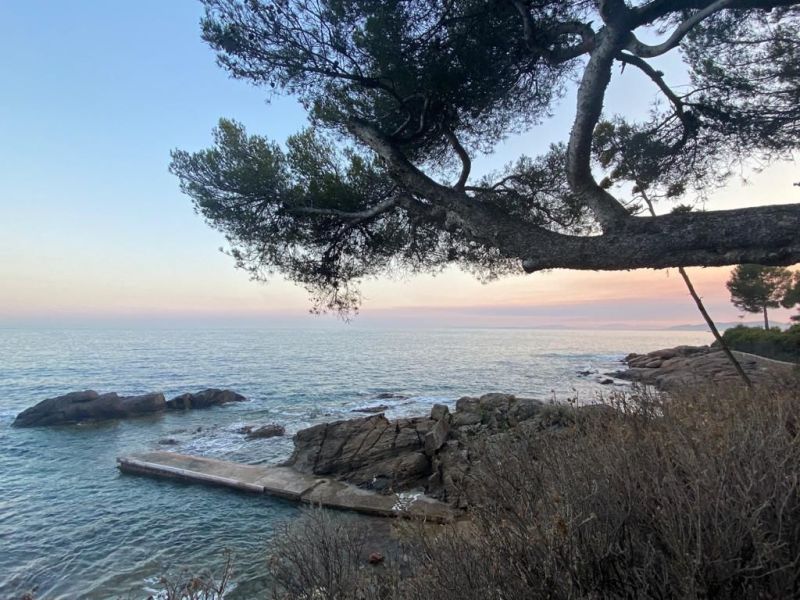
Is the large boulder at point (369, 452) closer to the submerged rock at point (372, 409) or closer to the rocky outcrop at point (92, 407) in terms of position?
the submerged rock at point (372, 409)

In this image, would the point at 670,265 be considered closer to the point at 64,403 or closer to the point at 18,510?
the point at 18,510

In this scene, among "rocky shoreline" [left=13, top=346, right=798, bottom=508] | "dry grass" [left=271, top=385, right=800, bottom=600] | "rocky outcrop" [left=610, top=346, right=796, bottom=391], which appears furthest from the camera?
"rocky outcrop" [left=610, top=346, right=796, bottom=391]

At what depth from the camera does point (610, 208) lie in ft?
11.8

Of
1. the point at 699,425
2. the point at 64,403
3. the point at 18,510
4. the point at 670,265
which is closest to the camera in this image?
the point at 699,425

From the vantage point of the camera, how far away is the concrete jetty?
8023mm

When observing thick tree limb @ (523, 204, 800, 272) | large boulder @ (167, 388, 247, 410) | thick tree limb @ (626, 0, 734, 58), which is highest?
thick tree limb @ (626, 0, 734, 58)

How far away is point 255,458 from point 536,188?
1054cm

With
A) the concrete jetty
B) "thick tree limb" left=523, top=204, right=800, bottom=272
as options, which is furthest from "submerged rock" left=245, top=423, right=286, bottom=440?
"thick tree limb" left=523, top=204, right=800, bottom=272

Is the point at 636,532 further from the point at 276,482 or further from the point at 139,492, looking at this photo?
the point at 139,492

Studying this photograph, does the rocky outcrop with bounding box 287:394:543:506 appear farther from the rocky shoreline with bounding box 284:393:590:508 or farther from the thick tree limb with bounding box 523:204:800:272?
the thick tree limb with bounding box 523:204:800:272

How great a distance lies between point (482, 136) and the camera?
702 cm

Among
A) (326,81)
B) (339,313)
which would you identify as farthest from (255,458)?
(326,81)

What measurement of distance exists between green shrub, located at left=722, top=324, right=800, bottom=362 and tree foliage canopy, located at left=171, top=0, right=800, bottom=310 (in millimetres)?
21229

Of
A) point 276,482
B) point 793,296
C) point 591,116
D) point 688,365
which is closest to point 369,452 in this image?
point 276,482
